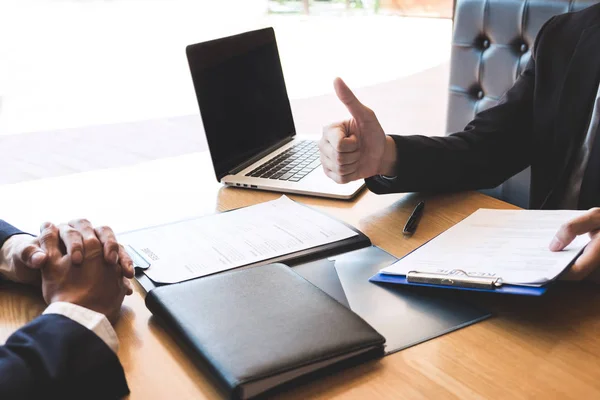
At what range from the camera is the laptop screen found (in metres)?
1.05

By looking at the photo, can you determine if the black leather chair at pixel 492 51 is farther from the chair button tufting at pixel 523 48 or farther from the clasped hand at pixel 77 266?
the clasped hand at pixel 77 266

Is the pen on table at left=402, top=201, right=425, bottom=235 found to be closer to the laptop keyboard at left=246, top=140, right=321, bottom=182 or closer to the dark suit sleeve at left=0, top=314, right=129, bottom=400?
the laptop keyboard at left=246, top=140, right=321, bottom=182

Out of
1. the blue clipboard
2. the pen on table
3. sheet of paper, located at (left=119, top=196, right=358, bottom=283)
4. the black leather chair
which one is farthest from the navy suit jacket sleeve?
the black leather chair

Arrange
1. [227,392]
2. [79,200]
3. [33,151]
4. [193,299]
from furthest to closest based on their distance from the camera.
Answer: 1. [33,151]
2. [79,200]
3. [193,299]
4. [227,392]

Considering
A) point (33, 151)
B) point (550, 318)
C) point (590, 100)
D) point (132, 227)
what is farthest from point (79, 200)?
point (33, 151)

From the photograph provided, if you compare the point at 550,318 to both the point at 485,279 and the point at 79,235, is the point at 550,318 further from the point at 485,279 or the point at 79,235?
A: the point at 79,235

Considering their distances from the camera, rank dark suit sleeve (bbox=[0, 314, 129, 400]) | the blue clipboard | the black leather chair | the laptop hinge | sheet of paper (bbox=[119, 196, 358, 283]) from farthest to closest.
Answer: the black leather chair, the laptop hinge, sheet of paper (bbox=[119, 196, 358, 283]), the blue clipboard, dark suit sleeve (bbox=[0, 314, 129, 400])

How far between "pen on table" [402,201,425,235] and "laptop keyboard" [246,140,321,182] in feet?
0.75

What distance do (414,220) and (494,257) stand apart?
0.59 ft

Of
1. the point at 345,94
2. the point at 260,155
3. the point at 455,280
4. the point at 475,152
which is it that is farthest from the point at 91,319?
the point at 475,152

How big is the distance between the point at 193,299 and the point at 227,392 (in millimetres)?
151

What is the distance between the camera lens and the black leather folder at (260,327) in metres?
0.53

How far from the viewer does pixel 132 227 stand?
0.91 metres

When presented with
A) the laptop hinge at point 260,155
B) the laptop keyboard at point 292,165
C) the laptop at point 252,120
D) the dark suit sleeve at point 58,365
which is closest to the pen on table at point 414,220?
the laptop at point 252,120
